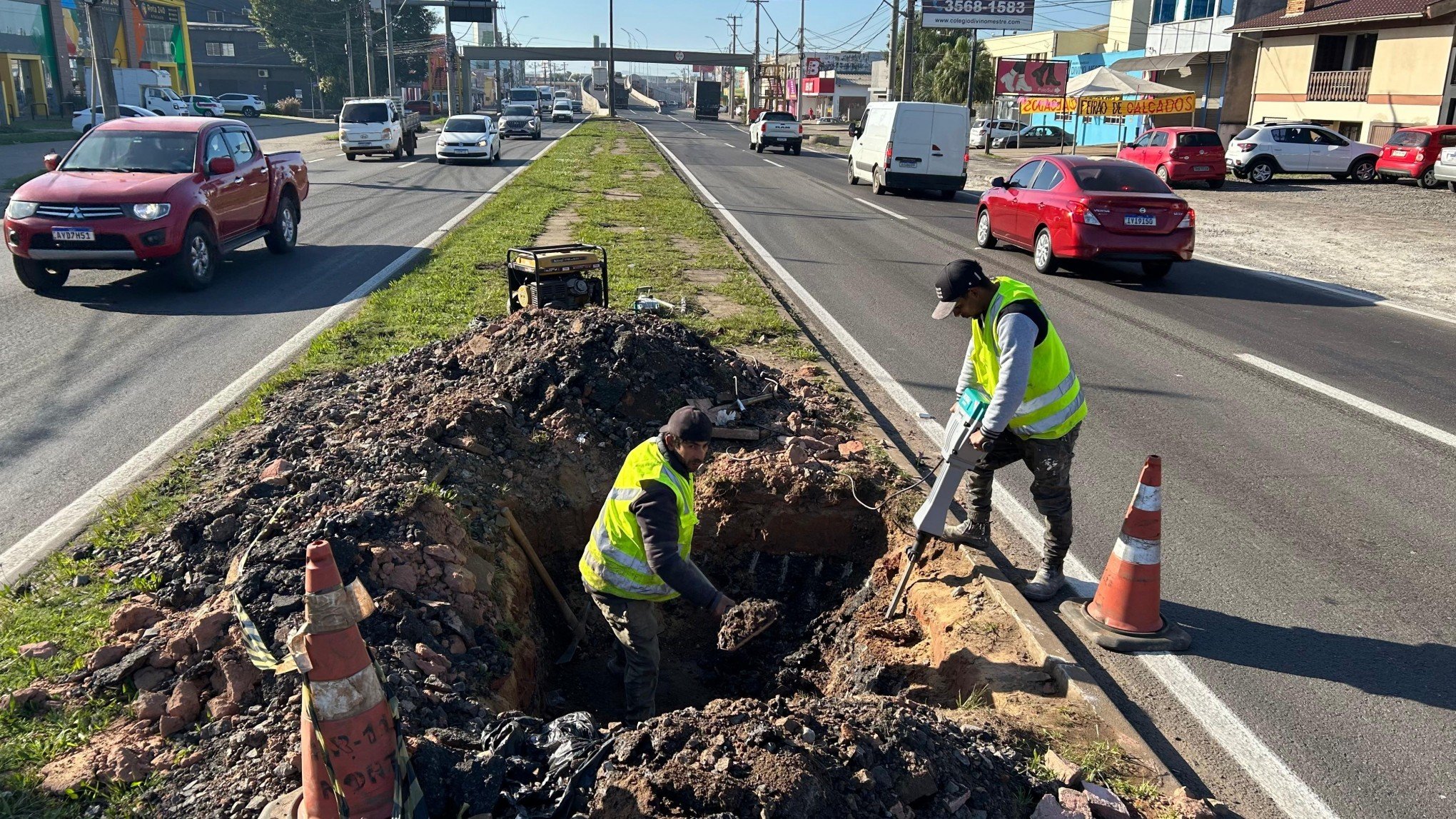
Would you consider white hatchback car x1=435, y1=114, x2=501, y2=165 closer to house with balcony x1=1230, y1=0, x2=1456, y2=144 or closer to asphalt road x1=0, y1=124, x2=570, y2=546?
asphalt road x1=0, y1=124, x2=570, y2=546

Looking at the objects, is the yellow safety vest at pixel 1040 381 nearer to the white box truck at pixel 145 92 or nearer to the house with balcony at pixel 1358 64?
the house with balcony at pixel 1358 64

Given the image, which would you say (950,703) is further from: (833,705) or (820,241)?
(820,241)

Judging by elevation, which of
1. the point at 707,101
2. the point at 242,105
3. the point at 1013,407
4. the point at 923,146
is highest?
the point at 707,101

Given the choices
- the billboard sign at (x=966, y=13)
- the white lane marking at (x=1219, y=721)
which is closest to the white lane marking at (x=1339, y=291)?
the white lane marking at (x=1219, y=721)

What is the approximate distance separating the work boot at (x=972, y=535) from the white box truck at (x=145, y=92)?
46.4m

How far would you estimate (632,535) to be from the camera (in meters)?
4.34

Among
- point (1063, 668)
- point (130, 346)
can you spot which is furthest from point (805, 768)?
point (130, 346)

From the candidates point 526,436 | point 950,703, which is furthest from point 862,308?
point 950,703

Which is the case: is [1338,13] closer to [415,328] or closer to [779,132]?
[779,132]

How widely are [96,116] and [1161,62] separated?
39.3 m

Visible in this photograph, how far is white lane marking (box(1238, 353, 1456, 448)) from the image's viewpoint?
766cm

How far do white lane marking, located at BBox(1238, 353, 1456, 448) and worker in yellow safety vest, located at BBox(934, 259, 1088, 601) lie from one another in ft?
14.0

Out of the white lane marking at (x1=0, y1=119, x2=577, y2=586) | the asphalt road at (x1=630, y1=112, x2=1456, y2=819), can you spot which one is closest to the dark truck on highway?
the asphalt road at (x1=630, y1=112, x2=1456, y2=819)

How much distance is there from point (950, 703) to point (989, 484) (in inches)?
54.3
